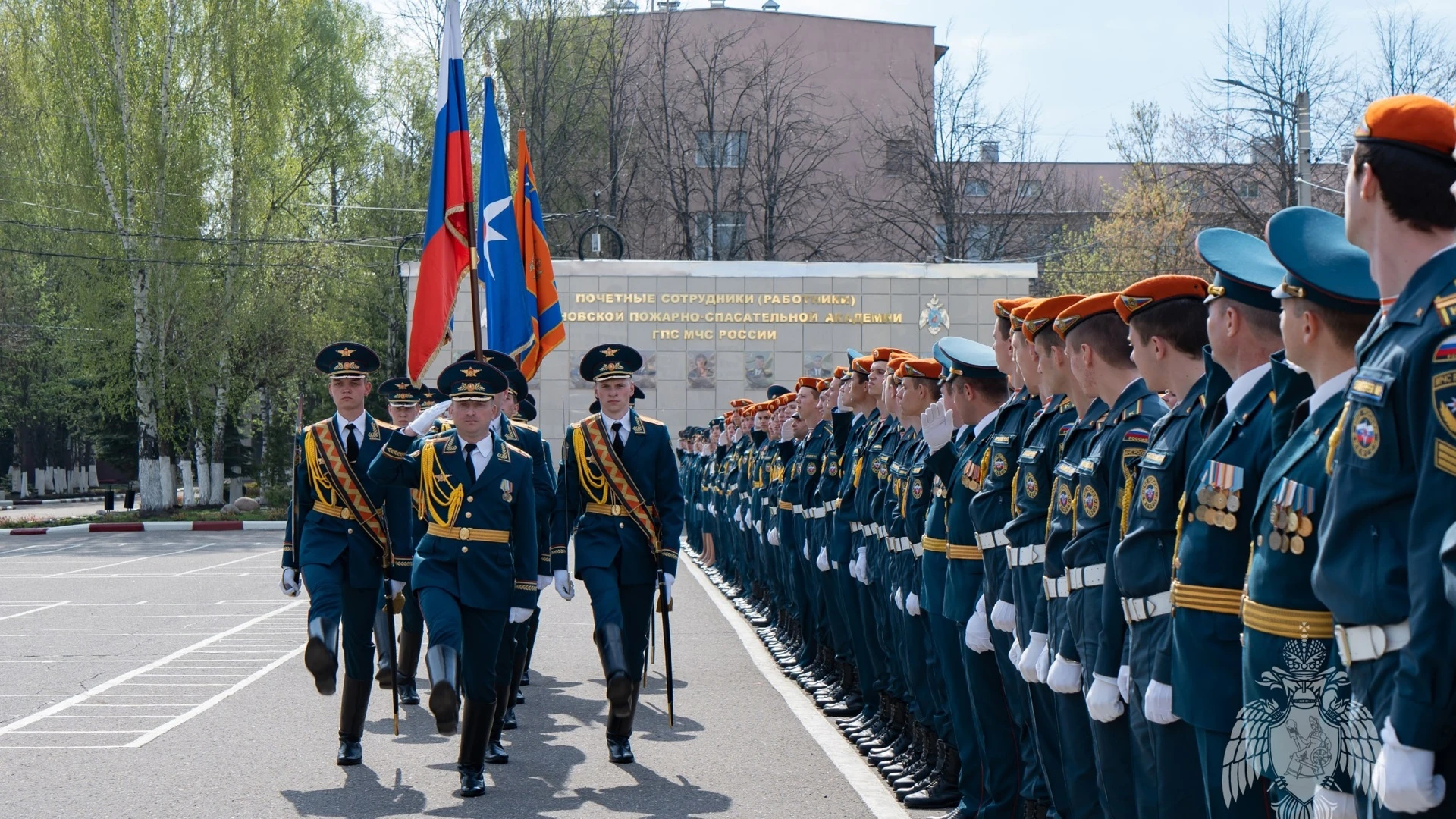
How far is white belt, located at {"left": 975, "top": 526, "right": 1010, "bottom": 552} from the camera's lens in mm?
5896

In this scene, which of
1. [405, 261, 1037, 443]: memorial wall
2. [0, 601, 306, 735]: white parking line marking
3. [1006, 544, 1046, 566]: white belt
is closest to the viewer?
[1006, 544, 1046, 566]: white belt

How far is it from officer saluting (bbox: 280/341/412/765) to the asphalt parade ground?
→ 63cm

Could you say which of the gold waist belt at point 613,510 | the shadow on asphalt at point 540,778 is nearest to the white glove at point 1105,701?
the shadow on asphalt at point 540,778

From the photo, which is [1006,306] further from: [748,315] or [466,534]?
[748,315]

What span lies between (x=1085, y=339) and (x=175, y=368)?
1431 inches

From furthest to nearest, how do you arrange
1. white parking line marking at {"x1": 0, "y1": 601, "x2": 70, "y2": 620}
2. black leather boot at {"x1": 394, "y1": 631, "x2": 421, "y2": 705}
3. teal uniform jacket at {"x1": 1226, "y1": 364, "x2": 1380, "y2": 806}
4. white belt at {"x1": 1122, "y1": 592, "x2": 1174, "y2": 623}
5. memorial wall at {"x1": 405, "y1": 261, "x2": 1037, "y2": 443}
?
memorial wall at {"x1": 405, "y1": 261, "x2": 1037, "y2": 443} → white parking line marking at {"x1": 0, "y1": 601, "x2": 70, "y2": 620} → black leather boot at {"x1": 394, "y1": 631, "x2": 421, "y2": 705} → white belt at {"x1": 1122, "y1": 592, "x2": 1174, "y2": 623} → teal uniform jacket at {"x1": 1226, "y1": 364, "x2": 1380, "y2": 806}

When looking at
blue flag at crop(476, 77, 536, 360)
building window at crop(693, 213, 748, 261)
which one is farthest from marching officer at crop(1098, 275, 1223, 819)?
building window at crop(693, 213, 748, 261)

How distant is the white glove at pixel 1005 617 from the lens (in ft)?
18.9

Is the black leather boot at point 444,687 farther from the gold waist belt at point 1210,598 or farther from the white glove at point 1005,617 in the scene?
the gold waist belt at point 1210,598

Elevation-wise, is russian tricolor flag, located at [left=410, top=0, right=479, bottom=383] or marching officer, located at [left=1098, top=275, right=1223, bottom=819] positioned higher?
russian tricolor flag, located at [left=410, top=0, right=479, bottom=383]

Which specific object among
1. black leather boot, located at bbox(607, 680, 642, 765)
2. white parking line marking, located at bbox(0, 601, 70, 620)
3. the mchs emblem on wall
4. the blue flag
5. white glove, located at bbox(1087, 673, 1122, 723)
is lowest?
white parking line marking, located at bbox(0, 601, 70, 620)

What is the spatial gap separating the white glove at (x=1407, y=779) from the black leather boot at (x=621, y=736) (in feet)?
18.6

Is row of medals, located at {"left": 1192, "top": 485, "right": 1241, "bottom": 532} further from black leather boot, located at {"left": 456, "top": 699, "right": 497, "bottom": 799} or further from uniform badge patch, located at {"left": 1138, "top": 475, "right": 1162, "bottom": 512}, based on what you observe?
black leather boot, located at {"left": 456, "top": 699, "right": 497, "bottom": 799}

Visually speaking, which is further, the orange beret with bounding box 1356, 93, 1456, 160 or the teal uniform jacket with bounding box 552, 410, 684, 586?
the teal uniform jacket with bounding box 552, 410, 684, 586
